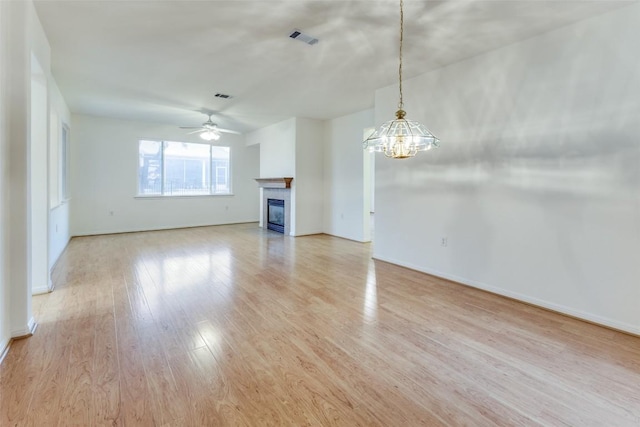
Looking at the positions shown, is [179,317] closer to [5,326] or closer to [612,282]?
[5,326]

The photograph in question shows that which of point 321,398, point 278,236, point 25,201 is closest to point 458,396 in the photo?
point 321,398

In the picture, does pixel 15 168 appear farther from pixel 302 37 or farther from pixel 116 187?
pixel 116 187

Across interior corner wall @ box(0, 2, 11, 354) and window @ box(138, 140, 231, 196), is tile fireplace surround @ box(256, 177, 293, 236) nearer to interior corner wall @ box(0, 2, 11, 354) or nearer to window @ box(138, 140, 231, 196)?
window @ box(138, 140, 231, 196)

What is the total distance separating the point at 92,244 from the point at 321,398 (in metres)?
6.00

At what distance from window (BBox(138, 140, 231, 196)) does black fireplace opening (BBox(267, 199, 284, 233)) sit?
1.73m

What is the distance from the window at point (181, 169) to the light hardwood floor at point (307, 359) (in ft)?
14.1

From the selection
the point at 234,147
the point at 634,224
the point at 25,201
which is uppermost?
the point at 234,147

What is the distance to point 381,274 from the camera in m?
4.11

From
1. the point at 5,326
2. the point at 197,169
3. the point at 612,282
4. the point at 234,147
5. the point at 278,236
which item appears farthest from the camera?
the point at 234,147

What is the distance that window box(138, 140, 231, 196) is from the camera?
7.47 m

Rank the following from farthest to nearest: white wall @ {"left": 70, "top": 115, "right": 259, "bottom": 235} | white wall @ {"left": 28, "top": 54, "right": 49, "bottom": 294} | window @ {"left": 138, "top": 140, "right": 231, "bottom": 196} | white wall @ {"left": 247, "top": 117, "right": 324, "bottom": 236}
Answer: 1. window @ {"left": 138, "top": 140, "right": 231, "bottom": 196}
2. white wall @ {"left": 247, "top": 117, "right": 324, "bottom": 236}
3. white wall @ {"left": 70, "top": 115, "right": 259, "bottom": 235}
4. white wall @ {"left": 28, "top": 54, "right": 49, "bottom": 294}

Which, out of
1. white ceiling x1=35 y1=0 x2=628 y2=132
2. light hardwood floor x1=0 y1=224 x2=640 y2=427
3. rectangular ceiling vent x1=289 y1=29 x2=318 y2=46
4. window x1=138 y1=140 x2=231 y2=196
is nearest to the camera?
light hardwood floor x1=0 y1=224 x2=640 y2=427

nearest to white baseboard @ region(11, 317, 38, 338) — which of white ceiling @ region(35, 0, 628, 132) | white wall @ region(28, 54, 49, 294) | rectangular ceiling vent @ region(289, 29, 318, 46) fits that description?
white wall @ region(28, 54, 49, 294)

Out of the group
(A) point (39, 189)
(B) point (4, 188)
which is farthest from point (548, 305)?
(A) point (39, 189)
